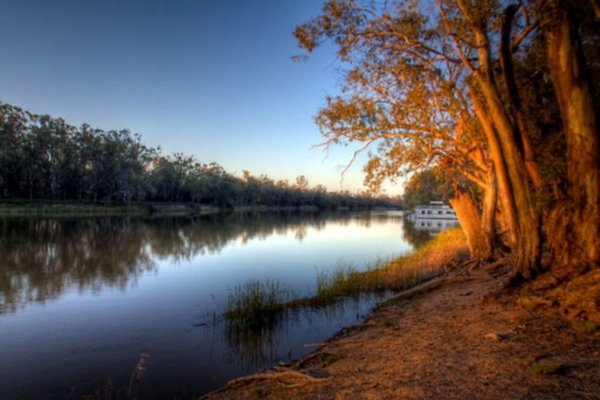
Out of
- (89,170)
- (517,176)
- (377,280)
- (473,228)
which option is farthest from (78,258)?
(89,170)

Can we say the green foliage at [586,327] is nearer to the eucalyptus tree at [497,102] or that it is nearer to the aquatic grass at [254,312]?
the eucalyptus tree at [497,102]

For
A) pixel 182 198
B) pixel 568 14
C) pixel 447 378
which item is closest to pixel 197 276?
pixel 447 378

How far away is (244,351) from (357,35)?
7.51 metres

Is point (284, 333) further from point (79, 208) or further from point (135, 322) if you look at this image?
point (79, 208)

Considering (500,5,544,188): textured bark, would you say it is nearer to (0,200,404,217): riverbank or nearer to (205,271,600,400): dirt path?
(205,271,600,400): dirt path

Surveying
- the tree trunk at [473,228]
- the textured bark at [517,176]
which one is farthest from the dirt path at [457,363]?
the tree trunk at [473,228]

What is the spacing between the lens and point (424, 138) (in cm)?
1233

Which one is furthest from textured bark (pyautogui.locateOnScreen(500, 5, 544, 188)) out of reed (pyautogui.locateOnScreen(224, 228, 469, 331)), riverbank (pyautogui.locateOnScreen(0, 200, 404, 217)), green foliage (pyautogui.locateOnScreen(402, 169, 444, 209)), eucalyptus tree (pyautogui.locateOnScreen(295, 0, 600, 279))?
riverbank (pyautogui.locateOnScreen(0, 200, 404, 217))

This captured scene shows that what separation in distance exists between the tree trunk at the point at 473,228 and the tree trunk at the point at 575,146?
22.8 ft

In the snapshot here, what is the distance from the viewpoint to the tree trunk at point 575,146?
17.9 ft

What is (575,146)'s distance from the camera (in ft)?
18.4

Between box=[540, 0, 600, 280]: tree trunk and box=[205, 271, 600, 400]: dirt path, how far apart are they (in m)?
1.10

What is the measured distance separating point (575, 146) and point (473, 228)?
895 centimetres

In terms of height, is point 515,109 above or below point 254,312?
above
